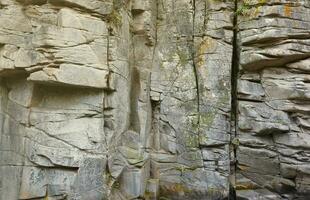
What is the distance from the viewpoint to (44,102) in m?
9.59

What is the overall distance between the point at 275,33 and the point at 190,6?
2638 mm

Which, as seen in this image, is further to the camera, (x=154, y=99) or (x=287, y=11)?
(x=154, y=99)

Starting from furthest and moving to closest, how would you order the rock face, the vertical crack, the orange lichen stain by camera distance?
the vertical crack, the orange lichen stain, the rock face

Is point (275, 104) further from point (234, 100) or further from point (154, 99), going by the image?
point (154, 99)

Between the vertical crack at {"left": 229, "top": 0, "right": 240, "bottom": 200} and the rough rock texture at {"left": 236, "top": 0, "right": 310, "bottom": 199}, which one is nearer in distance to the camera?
the rough rock texture at {"left": 236, "top": 0, "right": 310, "bottom": 199}

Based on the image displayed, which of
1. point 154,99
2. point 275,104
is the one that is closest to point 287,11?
point 275,104

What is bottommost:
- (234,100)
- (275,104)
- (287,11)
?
(275,104)

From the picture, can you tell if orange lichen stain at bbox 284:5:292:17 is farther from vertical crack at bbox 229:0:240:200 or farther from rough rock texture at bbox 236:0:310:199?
vertical crack at bbox 229:0:240:200

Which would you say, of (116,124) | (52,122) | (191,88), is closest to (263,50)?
(191,88)

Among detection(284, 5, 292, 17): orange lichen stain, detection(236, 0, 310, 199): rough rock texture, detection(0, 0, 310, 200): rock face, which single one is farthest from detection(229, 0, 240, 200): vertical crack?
detection(284, 5, 292, 17): orange lichen stain

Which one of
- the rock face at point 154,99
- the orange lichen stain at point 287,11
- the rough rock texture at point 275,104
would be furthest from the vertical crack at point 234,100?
the orange lichen stain at point 287,11

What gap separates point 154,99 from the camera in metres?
11.2

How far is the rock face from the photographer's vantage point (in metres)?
9.30

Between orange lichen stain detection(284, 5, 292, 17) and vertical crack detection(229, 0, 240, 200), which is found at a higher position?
orange lichen stain detection(284, 5, 292, 17)
